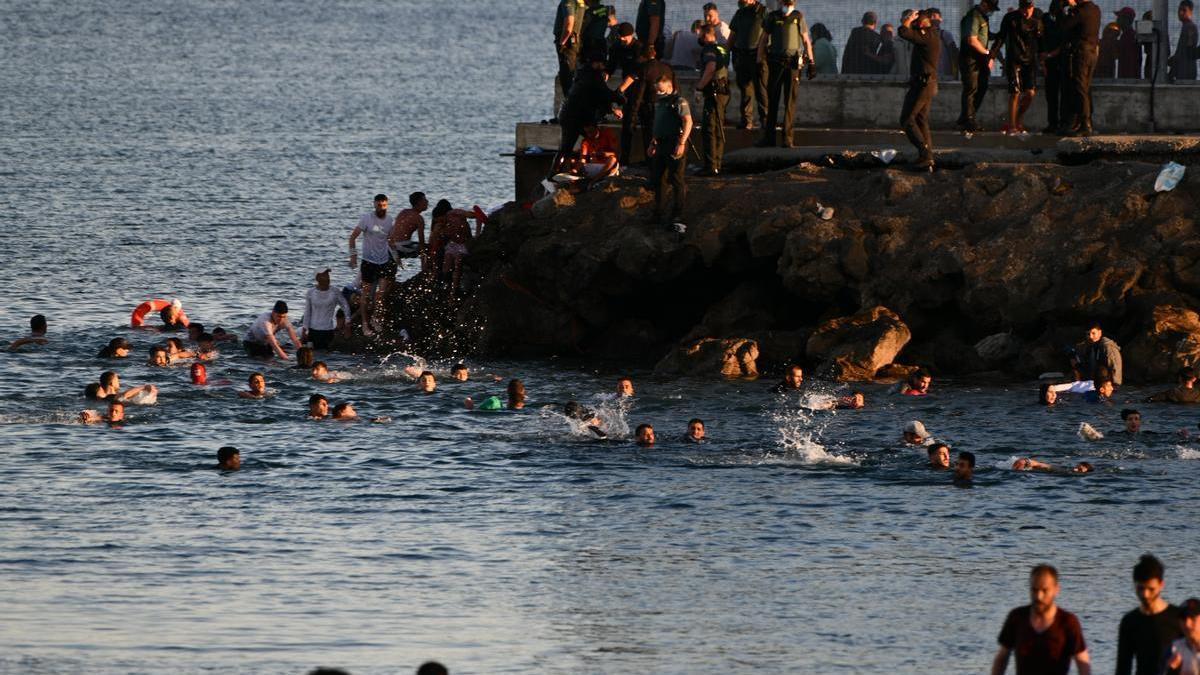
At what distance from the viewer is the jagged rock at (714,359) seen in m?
37.0

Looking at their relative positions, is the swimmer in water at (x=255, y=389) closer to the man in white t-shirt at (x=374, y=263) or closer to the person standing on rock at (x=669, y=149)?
the man in white t-shirt at (x=374, y=263)

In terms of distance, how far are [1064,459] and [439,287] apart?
14442 millimetres

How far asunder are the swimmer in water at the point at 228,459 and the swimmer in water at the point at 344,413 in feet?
10.5

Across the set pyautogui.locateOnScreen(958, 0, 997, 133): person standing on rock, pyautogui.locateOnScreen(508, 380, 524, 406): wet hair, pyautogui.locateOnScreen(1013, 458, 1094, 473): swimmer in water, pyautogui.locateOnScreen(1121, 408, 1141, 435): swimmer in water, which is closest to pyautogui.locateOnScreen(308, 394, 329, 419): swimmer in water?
pyautogui.locateOnScreen(508, 380, 524, 406): wet hair

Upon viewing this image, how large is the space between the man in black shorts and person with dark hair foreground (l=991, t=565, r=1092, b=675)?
22.5 metres

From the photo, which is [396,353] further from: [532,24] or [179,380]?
[532,24]

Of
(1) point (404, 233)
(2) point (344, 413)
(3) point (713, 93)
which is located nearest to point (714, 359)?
(3) point (713, 93)

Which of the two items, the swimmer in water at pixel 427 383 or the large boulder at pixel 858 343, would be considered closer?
the large boulder at pixel 858 343

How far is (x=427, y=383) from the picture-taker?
36625mm

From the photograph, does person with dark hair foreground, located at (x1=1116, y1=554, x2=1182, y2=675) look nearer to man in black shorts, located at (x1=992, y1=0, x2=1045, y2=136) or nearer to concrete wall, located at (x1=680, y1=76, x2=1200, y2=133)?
man in black shorts, located at (x1=992, y1=0, x2=1045, y2=136)

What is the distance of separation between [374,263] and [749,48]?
8.05m

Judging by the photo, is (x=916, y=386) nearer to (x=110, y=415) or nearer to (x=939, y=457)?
(x=939, y=457)

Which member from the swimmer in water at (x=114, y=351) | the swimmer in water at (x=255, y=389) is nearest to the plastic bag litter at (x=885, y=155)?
the swimmer in water at (x=255, y=389)

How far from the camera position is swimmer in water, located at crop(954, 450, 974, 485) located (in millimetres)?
29906
